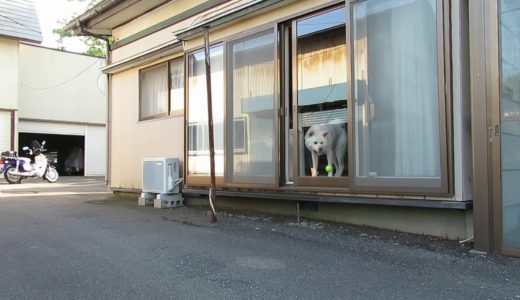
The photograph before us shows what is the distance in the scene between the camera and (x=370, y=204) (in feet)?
19.6

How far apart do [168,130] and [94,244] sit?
443cm

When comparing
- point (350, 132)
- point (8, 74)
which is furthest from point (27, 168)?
point (350, 132)

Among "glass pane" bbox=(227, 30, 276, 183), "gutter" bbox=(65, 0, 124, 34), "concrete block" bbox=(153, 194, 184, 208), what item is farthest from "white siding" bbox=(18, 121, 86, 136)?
"glass pane" bbox=(227, 30, 276, 183)

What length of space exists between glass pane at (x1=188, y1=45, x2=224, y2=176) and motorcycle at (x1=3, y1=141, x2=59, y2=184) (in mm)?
11518

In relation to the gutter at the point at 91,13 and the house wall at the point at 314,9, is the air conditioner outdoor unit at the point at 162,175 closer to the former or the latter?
the house wall at the point at 314,9

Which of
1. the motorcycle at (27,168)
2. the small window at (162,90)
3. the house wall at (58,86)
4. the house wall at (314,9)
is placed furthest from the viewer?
the house wall at (58,86)

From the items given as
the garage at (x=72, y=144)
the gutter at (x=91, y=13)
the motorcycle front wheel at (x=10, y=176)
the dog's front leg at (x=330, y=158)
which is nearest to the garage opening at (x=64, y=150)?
the garage at (x=72, y=144)

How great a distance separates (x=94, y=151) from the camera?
2531 centimetres

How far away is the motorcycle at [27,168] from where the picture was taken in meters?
17.2

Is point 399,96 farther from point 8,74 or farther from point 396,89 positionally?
point 8,74

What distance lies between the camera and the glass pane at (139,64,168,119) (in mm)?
10414

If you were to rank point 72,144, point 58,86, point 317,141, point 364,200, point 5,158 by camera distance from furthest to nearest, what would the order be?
1. point 72,144
2. point 58,86
3. point 5,158
4. point 317,141
5. point 364,200

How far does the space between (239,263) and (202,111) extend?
444 centimetres

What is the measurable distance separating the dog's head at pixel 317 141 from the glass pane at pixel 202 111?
1851 millimetres
